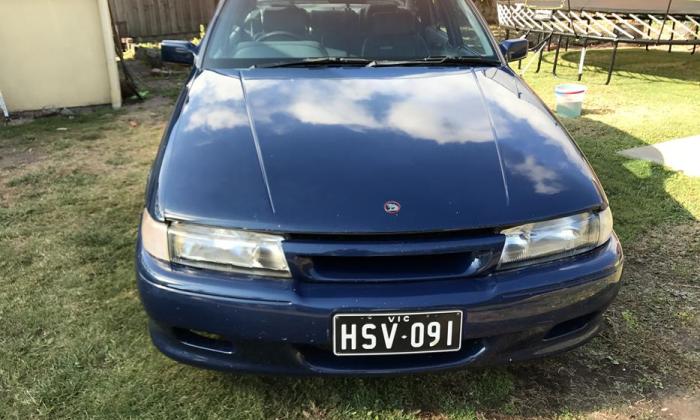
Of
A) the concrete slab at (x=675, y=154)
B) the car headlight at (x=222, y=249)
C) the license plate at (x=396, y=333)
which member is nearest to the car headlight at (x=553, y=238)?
the license plate at (x=396, y=333)

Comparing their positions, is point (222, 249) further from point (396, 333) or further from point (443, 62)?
point (443, 62)

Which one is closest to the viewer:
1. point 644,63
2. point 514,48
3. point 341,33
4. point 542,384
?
point 542,384

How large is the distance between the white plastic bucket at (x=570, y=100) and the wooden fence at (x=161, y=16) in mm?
7516

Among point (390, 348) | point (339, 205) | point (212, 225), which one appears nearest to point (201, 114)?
point (212, 225)

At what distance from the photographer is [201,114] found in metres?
2.23

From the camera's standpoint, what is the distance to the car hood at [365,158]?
5.65 feet

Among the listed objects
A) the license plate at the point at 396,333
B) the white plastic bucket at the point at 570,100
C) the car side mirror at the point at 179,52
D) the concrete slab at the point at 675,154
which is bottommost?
the concrete slab at the point at 675,154

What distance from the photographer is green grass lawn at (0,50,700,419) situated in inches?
80.8

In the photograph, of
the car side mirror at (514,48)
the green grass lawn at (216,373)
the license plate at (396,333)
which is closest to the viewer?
the license plate at (396,333)

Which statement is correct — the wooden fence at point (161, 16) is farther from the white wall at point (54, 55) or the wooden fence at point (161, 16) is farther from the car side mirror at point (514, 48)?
the car side mirror at point (514, 48)

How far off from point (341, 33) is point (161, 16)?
896cm

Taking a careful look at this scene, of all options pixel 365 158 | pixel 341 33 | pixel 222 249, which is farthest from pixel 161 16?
pixel 222 249

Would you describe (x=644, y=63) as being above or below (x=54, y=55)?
below

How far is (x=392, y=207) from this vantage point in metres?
1.72
